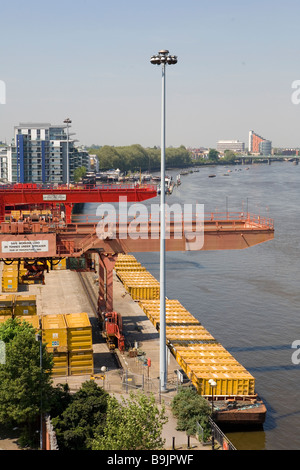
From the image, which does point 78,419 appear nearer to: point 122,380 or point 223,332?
point 122,380

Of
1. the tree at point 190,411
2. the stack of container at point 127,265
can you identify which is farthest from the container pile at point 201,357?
the stack of container at point 127,265

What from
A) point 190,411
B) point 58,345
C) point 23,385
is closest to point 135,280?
point 58,345

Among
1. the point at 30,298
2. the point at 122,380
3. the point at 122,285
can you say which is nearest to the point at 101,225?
the point at 30,298

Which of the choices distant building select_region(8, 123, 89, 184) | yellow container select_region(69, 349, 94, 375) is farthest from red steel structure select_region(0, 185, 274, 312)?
distant building select_region(8, 123, 89, 184)

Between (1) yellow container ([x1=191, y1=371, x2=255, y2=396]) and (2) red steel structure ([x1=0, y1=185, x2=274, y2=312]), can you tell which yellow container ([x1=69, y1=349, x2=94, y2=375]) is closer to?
(1) yellow container ([x1=191, y1=371, x2=255, y2=396])

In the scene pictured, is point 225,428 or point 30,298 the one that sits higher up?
point 30,298

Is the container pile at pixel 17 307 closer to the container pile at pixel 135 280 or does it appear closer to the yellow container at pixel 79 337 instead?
the yellow container at pixel 79 337
